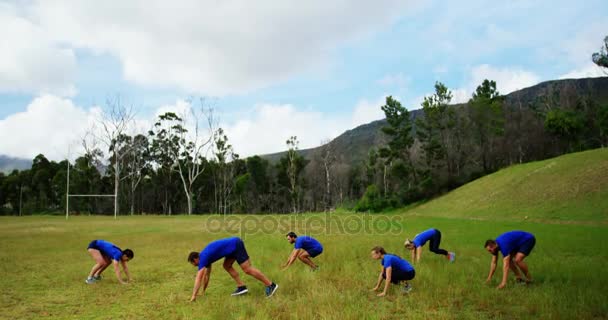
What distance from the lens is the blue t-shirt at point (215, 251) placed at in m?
8.83

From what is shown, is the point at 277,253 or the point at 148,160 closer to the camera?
the point at 277,253

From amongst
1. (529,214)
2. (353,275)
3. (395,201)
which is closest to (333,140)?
(395,201)

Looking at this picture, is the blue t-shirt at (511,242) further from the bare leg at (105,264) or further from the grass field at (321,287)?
the bare leg at (105,264)

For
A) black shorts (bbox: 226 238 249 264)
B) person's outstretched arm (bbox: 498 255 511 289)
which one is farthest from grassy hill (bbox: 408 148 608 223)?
black shorts (bbox: 226 238 249 264)

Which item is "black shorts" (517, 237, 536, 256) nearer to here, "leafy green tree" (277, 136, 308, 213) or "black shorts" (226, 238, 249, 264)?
"black shorts" (226, 238, 249, 264)

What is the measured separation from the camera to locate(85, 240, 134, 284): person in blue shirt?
430 inches

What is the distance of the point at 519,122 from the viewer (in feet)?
209

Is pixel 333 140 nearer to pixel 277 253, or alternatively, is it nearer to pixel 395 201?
pixel 395 201

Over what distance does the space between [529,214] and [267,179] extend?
57.3 meters

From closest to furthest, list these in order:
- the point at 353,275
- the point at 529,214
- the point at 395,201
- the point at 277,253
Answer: the point at 353,275, the point at 277,253, the point at 529,214, the point at 395,201

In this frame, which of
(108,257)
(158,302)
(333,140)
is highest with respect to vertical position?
(333,140)

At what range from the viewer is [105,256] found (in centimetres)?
1141

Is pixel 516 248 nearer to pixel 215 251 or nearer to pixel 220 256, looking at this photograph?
pixel 220 256

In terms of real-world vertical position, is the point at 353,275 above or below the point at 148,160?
below
